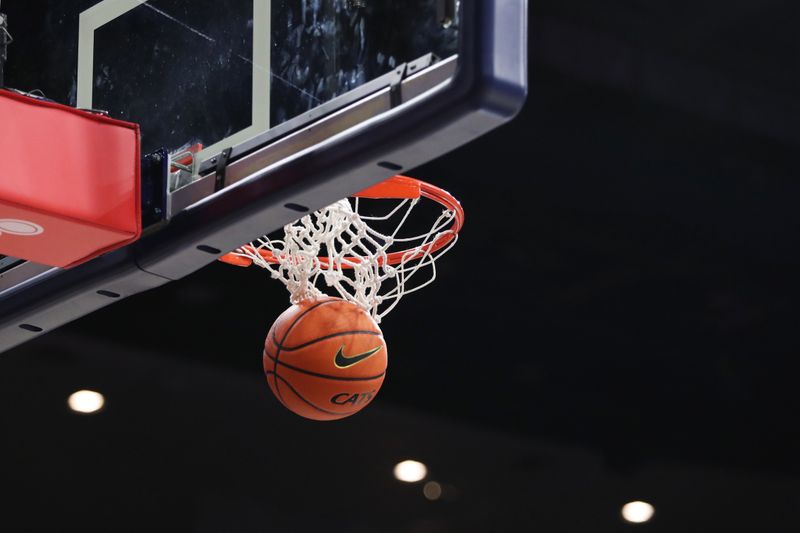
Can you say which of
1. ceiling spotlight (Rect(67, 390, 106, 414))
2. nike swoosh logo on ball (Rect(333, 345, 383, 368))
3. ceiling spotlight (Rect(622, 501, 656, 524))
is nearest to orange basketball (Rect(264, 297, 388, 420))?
nike swoosh logo on ball (Rect(333, 345, 383, 368))

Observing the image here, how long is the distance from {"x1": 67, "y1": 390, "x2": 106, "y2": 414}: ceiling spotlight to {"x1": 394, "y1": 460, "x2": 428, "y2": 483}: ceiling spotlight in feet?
5.10

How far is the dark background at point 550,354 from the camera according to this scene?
4.69 meters

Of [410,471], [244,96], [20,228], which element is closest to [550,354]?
[410,471]

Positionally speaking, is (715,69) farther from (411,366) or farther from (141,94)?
(141,94)

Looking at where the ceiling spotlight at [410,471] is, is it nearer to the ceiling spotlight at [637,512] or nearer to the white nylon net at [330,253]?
the ceiling spotlight at [637,512]

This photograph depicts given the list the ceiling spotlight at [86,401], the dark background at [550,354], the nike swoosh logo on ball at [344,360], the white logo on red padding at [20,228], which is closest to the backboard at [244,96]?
the white logo on red padding at [20,228]

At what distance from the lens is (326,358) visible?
2570 millimetres

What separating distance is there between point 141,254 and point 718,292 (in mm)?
4002

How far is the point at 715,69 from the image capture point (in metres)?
4.66

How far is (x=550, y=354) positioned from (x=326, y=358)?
370 cm

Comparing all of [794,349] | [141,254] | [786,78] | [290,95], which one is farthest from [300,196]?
[794,349]

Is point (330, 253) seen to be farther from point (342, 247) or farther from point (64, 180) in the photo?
point (64, 180)

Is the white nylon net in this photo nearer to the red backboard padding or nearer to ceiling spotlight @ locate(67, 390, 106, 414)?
the red backboard padding

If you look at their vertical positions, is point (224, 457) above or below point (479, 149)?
below
